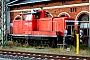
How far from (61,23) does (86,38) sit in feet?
16.2

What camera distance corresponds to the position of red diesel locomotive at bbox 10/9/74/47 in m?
19.0

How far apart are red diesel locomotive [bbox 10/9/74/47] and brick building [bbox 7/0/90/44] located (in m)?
3.52

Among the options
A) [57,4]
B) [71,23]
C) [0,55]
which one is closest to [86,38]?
[71,23]

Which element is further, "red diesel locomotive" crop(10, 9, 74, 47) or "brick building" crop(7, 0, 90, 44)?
"brick building" crop(7, 0, 90, 44)

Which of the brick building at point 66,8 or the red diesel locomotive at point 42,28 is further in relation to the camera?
the brick building at point 66,8

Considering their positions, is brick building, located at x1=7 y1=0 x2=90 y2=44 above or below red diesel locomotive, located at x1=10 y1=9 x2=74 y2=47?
above

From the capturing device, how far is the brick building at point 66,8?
2355 cm

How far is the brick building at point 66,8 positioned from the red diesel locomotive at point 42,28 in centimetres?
352

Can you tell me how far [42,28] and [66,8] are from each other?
20.0 feet

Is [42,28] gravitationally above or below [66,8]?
below

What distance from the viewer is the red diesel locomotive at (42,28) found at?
19.0 metres

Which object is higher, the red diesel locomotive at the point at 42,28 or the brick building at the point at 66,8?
the brick building at the point at 66,8

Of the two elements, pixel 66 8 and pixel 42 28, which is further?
pixel 66 8

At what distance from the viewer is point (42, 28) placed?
20156mm
